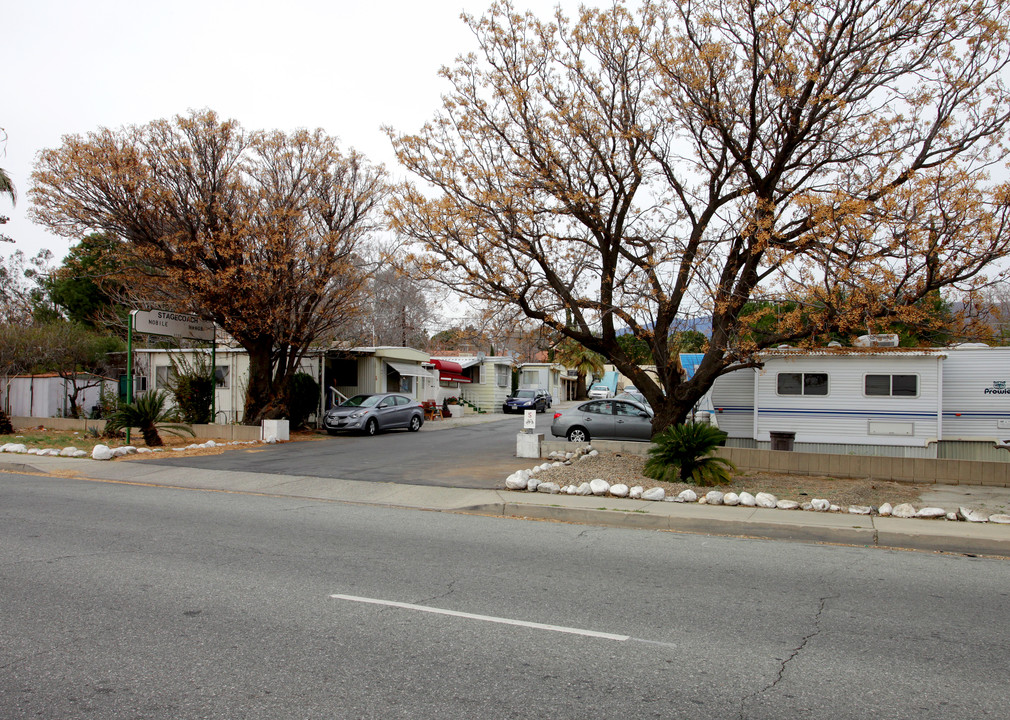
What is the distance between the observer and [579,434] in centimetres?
2091

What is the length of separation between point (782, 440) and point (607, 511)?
30.7 ft

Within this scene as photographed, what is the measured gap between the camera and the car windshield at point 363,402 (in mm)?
26031

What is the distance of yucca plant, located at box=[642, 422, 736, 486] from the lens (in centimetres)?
1339

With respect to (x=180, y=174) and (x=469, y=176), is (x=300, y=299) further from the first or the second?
(x=469, y=176)

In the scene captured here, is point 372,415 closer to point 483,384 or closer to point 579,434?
point 579,434

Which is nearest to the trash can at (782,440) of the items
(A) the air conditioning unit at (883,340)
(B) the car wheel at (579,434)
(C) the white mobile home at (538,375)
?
(A) the air conditioning unit at (883,340)

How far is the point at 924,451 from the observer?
1764cm

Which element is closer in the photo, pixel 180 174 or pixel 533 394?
pixel 180 174

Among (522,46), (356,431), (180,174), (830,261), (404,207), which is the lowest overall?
(356,431)

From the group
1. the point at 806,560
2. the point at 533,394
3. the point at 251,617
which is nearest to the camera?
the point at 251,617

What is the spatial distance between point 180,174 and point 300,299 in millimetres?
4807

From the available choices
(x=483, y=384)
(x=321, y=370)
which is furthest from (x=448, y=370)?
(x=321, y=370)

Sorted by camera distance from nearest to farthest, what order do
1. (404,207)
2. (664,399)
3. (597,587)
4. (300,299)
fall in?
1. (597,587)
2. (404,207)
3. (664,399)
4. (300,299)

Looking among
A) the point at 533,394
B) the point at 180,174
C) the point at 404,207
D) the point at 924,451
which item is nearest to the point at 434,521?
the point at 404,207
